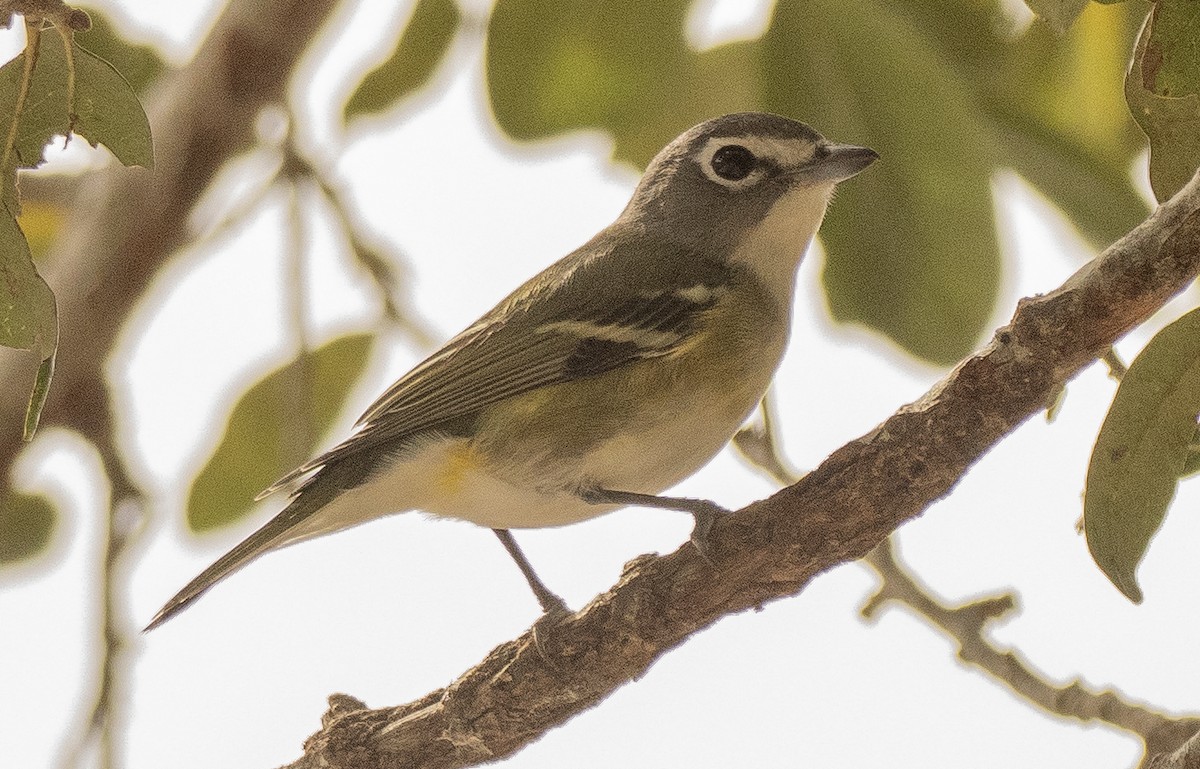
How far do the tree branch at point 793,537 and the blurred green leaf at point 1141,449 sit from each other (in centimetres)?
10

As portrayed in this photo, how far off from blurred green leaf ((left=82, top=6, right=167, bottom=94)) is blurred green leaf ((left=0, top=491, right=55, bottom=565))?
1270 millimetres

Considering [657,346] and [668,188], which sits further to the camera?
[668,188]

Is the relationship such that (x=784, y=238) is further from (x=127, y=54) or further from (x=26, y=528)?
(x=26, y=528)

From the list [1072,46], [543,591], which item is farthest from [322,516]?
[1072,46]

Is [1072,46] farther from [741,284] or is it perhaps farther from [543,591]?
[543,591]

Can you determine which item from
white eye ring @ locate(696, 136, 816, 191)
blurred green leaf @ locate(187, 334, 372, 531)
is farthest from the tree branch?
white eye ring @ locate(696, 136, 816, 191)

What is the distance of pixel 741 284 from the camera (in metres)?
3.78

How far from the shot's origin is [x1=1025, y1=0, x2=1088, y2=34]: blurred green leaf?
6.24ft

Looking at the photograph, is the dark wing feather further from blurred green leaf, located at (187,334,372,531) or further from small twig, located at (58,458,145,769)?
small twig, located at (58,458,145,769)

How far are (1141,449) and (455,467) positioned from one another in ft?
5.91

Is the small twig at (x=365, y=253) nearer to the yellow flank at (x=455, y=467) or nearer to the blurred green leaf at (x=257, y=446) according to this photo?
the blurred green leaf at (x=257, y=446)

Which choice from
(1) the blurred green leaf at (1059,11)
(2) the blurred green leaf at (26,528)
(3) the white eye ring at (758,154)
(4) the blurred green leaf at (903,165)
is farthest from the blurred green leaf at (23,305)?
(2) the blurred green leaf at (26,528)

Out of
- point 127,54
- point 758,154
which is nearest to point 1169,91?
point 758,154

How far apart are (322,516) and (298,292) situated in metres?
0.90
